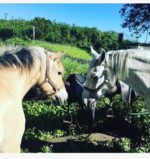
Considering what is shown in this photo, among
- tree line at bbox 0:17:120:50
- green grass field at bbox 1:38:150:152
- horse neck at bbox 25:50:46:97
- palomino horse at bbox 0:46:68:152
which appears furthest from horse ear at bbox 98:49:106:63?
tree line at bbox 0:17:120:50

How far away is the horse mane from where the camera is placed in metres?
3.84

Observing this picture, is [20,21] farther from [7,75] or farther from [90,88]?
[7,75]

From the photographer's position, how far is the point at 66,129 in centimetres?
768

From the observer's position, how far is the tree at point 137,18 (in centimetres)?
888

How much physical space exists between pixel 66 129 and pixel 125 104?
3.89 feet

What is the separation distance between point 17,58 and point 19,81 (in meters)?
0.22

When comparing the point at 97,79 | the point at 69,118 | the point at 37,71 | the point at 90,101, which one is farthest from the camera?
the point at 69,118

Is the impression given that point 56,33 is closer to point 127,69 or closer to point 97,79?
point 97,79

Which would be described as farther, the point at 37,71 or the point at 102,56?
the point at 102,56

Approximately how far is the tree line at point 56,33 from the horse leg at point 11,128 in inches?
299

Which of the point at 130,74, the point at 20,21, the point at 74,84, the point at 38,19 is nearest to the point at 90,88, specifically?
A: the point at 130,74

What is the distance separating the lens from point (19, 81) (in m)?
3.90

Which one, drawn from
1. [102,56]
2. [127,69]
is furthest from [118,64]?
[102,56]

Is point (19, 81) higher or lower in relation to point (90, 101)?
higher
